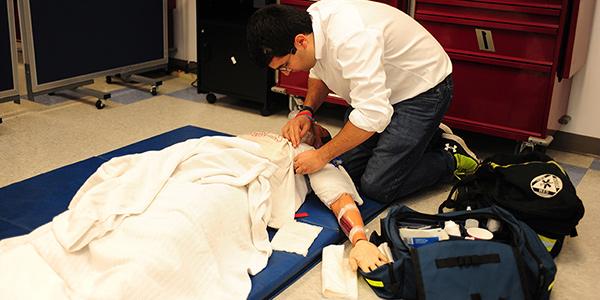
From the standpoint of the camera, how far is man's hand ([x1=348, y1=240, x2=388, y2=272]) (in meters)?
1.91

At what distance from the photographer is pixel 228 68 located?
381 cm

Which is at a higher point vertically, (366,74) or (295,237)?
(366,74)

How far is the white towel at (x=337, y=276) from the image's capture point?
187 cm

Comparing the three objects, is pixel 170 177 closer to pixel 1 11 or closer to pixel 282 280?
pixel 282 280

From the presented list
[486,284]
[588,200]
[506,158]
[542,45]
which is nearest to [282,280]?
[486,284]

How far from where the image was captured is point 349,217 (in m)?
2.10

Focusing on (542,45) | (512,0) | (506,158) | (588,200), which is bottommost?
(588,200)

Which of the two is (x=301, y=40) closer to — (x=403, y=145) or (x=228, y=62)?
(x=403, y=145)

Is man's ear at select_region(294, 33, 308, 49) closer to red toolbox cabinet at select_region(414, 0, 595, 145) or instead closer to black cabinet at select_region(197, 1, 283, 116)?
red toolbox cabinet at select_region(414, 0, 595, 145)

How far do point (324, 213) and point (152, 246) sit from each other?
772mm

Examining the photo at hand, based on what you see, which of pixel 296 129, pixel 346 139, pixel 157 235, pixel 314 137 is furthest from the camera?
pixel 314 137

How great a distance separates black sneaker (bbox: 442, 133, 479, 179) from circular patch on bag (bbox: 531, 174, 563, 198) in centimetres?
52

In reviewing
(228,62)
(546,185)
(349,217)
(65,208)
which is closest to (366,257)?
(349,217)

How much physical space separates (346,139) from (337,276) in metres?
0.47
